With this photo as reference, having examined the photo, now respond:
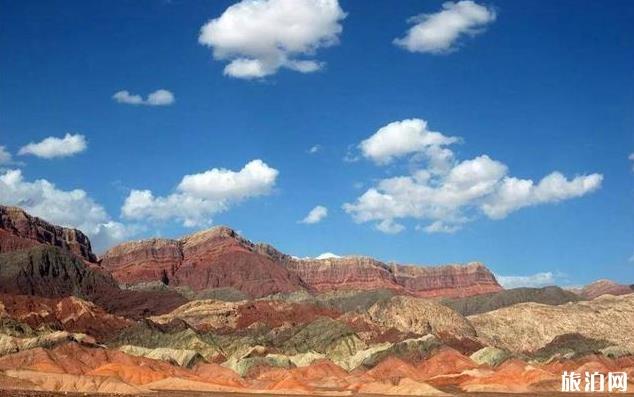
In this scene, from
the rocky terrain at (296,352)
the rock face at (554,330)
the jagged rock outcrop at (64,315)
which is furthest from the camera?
the rock face at (554,330)

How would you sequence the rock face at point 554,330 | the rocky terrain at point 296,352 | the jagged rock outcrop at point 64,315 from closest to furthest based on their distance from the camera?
the rocky terrain at point 296,352
the jagged rock outcrop at point 64,315
the rock face at point 554,330

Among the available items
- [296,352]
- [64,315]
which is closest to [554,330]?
[296,352]

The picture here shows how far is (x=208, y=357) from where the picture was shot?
15450 centimetres

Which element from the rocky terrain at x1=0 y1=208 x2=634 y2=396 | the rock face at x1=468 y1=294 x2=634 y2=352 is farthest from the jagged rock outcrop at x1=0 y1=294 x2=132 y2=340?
the rock face at x1=468 y1=294 x2=634 y2=352

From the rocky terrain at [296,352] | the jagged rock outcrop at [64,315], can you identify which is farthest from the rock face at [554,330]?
the jagged rock outcrop at [64,315]

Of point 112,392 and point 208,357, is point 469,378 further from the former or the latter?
point 112,392

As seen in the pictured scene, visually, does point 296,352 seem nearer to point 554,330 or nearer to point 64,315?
point 64,315

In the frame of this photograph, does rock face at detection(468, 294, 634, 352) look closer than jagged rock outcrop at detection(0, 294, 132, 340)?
No

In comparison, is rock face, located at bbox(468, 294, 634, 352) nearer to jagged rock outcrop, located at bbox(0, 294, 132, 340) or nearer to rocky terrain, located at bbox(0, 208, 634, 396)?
rocky terrain, located at bbox(0, 208, 634, 396)

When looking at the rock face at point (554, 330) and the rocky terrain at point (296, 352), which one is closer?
the rocky terrain at point (296, 352)

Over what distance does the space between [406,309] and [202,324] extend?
51.9m

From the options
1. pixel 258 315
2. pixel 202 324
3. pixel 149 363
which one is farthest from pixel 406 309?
pixel 149 363

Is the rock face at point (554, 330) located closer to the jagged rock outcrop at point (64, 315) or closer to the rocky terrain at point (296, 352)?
the rocky terrain at point (296, 352)

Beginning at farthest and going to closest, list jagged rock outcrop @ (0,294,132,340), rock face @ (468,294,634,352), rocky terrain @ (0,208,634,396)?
rock face @ (468,294,634,352), jagged rock outcrop @ (0,294,132,340), rocky terrain @ (0,208,634,396)
